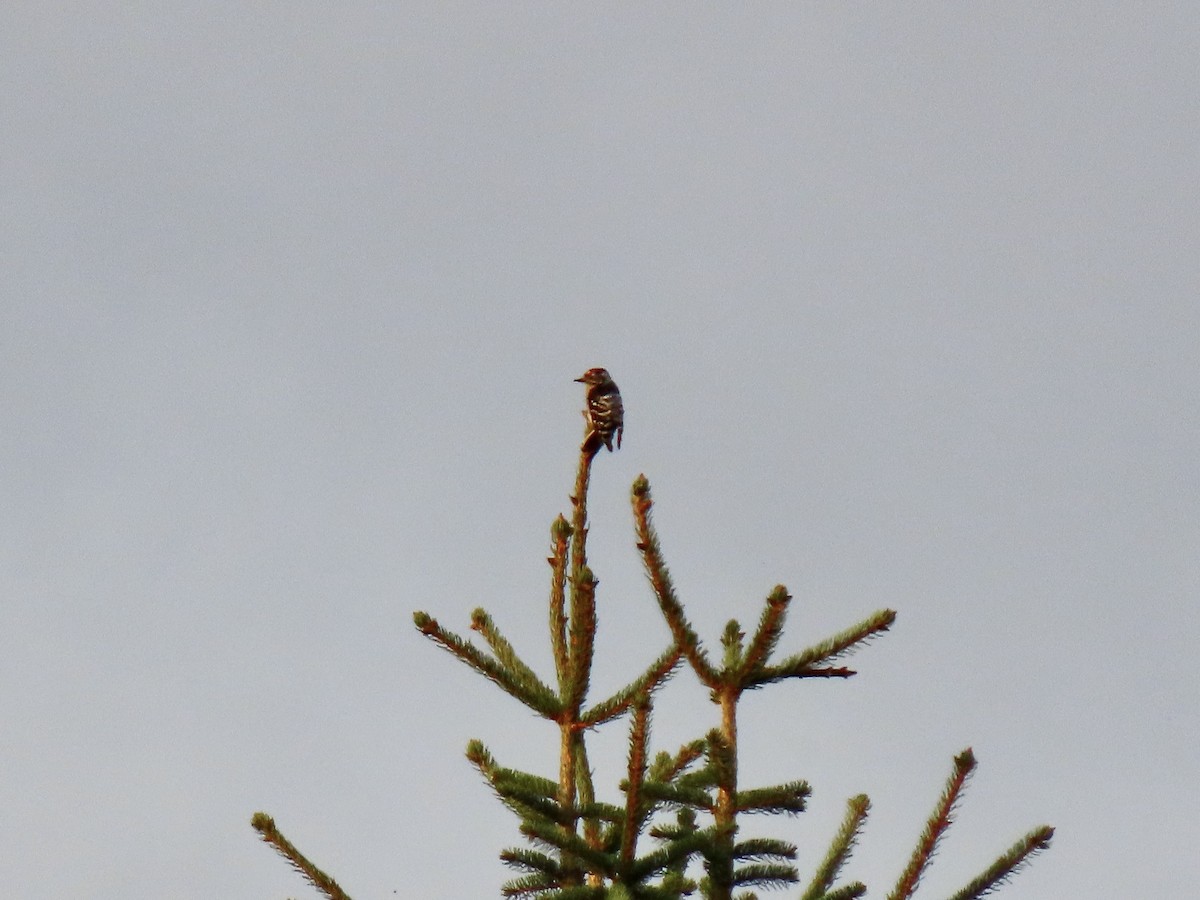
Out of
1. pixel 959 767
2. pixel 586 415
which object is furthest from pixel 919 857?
pixel 586 415

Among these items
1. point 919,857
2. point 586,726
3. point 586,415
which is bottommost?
point 919,857

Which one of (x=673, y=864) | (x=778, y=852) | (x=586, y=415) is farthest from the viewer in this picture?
(x=586, y=415)

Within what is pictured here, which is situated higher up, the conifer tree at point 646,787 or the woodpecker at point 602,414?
the woodpecker at point 602,414

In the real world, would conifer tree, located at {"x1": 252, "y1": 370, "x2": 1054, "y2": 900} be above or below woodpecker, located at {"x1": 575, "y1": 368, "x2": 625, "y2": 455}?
below

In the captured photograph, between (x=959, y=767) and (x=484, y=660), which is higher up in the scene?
(x=484, y=660)

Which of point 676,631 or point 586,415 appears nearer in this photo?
point 676,631

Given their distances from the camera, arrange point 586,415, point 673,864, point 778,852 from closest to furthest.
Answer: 1. point 673,864
2. point 778,852
3. point 586,415

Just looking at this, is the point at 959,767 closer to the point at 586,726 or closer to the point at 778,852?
the point at 778,852

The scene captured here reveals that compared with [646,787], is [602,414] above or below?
above
